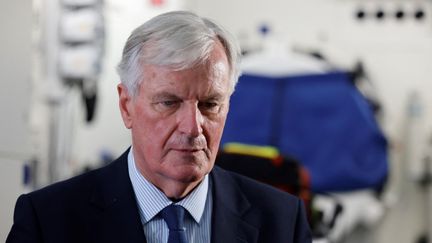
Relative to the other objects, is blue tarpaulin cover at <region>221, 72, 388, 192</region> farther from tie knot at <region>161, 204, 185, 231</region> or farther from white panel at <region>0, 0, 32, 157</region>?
tie knot at <region>161, 204, 185, 231</region>

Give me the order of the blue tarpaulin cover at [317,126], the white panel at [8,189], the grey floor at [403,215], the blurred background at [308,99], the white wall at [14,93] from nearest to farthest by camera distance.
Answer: the white panel at [8,189] < the white wall at [14,93] < the blurred background at [308,99] < the blue tarpaulin cover at [317,126] < the grey floor at [403,215]

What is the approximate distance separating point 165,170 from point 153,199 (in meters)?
0.09

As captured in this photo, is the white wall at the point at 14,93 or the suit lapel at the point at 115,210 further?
the white wall at the point at 14,93

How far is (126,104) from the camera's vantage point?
1.23 meters

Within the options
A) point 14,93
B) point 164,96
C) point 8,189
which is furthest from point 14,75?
point 164,96

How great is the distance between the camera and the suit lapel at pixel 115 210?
1219mm

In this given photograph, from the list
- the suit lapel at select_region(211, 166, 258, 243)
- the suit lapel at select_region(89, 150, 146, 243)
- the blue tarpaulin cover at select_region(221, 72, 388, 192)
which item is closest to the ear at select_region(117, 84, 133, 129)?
the suit lapel at select_region(89, 150, 146, 243)

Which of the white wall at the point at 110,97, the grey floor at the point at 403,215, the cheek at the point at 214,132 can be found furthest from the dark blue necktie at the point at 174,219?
the grey floor at the point at 403,215

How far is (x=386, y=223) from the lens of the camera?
14.7 feet

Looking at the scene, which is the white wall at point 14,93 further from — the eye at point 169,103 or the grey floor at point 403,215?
the grey floor at point 403,215

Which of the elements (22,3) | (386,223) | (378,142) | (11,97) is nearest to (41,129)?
(11,97)

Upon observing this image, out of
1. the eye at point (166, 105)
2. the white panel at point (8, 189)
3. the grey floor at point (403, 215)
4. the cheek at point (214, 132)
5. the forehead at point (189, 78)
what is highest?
the forehead at point (189, 78)

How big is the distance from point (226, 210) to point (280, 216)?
0.11 meters

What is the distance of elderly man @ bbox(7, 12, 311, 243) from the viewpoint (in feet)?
3.76
